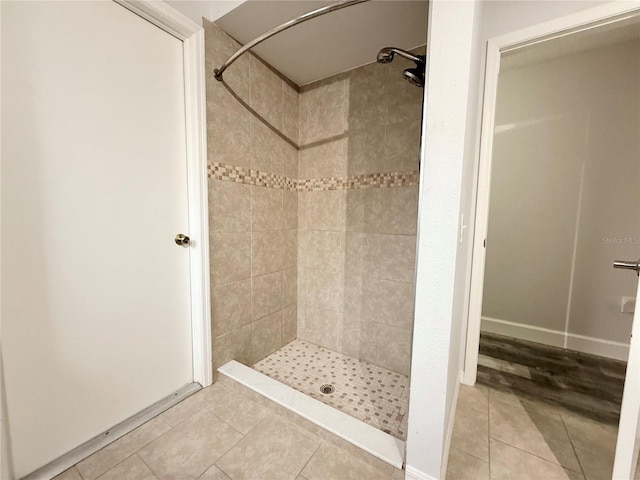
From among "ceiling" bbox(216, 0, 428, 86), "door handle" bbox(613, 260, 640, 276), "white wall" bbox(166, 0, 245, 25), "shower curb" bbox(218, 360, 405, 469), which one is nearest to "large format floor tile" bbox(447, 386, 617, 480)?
"shower curb" bbox(218, 360, 405, 469)

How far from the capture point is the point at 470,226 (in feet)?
4.87

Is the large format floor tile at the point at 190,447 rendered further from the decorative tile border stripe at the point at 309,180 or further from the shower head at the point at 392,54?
the shower head at the point at 392,54

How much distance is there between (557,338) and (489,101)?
203 centimetres

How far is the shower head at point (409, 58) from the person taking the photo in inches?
41.0

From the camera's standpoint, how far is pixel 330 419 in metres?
1.19

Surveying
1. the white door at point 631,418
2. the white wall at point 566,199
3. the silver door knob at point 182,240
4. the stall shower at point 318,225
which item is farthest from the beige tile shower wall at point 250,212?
the white wall at point 566,199

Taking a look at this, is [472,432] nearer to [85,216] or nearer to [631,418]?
[631,418]

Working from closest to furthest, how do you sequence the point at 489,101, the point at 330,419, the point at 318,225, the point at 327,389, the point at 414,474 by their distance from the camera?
1. the point at 414,474
2. the point at 330,419
3. the point at 489,101
4. the point at 327,389
5. the point at 318,225

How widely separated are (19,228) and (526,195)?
10.4 ft

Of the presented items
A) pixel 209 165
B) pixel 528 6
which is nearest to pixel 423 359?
pixel 209 165

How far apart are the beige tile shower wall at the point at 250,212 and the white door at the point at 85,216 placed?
0.70ft

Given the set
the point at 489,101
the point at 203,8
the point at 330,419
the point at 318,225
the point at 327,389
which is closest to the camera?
the point at 330,419

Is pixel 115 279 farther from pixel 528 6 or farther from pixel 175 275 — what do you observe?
pixel 528 6

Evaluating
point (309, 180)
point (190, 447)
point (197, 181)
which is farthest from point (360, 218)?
point (190, 447)
